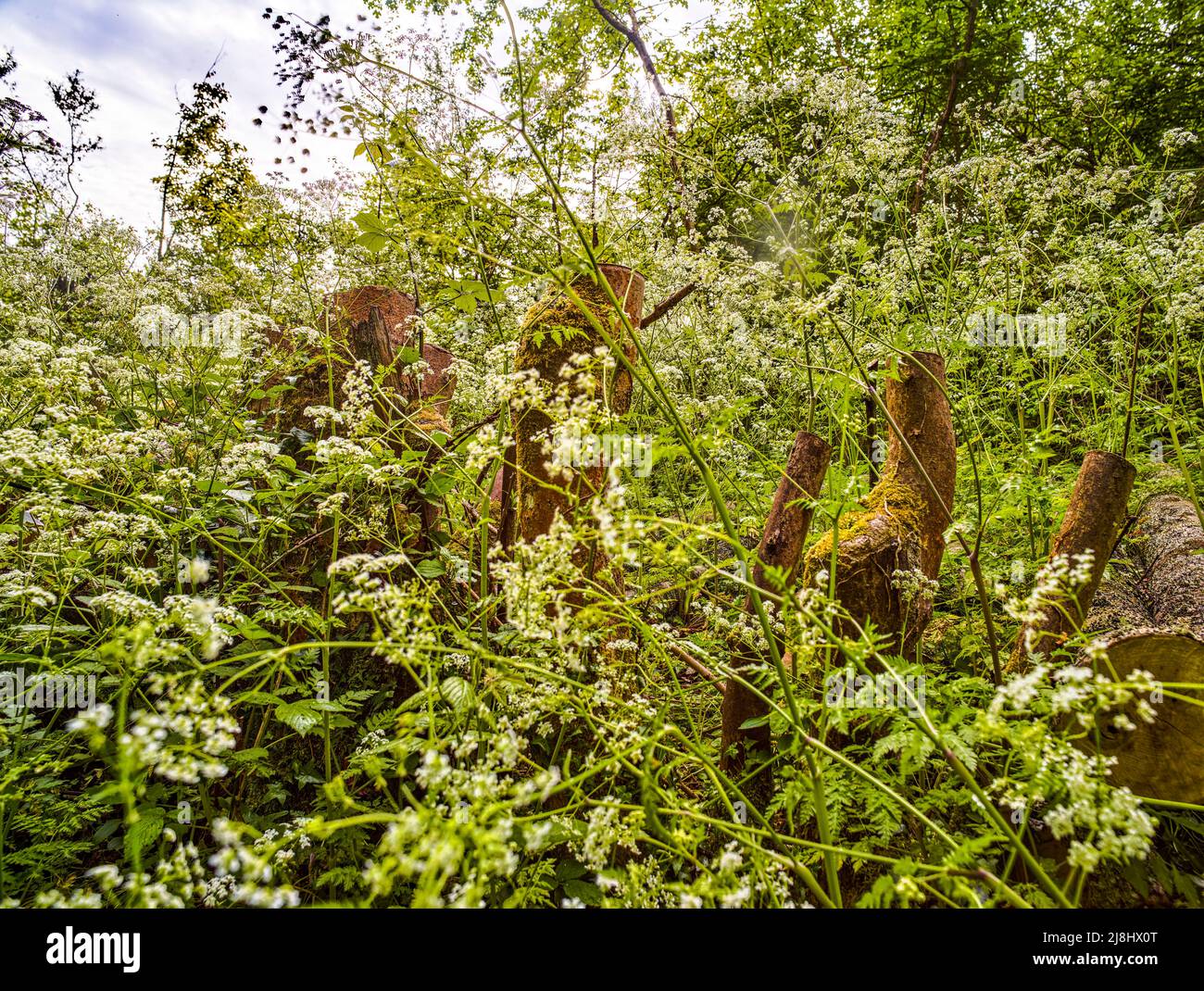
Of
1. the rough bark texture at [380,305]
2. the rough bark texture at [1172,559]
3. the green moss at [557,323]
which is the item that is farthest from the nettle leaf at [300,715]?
the rough bark texture at [1172,559]

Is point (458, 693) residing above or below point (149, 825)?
above

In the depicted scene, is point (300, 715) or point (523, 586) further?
point (300, 715)

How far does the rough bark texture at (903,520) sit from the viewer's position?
2250mm

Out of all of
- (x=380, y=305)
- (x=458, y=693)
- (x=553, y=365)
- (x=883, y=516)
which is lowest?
(x=458, y=693)

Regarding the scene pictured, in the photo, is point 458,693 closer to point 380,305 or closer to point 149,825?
point 149,825

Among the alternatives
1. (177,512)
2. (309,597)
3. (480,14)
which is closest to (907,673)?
(309,597)

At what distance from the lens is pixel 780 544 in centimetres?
234

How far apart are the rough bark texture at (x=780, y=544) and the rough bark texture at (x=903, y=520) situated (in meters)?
0.13

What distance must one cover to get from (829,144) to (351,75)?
314 centimetres

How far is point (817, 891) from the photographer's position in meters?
1.16

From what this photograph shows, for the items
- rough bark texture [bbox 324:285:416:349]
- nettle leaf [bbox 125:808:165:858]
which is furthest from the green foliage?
rough bark texture [bbox 324:285:416:349]

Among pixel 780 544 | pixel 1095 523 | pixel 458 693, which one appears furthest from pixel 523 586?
pixel 1095 523

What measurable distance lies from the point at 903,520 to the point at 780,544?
0.59 meters
